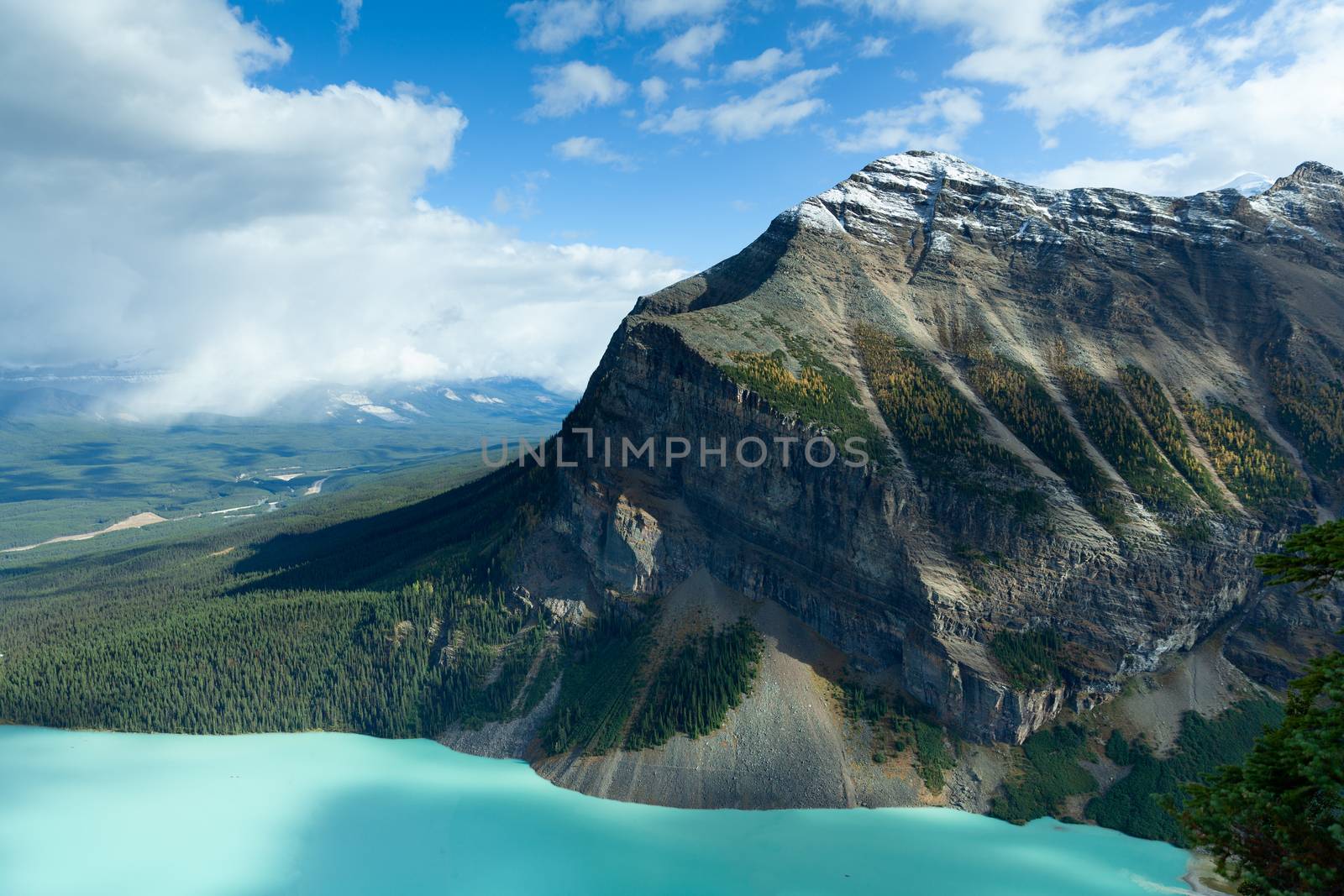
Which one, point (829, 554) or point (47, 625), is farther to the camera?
point (47, 625)

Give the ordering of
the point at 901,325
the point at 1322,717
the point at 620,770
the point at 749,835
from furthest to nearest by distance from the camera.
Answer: the point at 901,325, the point at 620,770, the point at 749,835, the point at 1322,717

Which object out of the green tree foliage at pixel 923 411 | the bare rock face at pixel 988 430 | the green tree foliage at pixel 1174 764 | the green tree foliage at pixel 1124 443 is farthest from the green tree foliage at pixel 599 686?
the green tree foliage at pixel 1124 443

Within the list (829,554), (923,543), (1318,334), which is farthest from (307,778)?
(1318,334)

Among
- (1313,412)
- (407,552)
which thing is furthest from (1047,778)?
(407,552)

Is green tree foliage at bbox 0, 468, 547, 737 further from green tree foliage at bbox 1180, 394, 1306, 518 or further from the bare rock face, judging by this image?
green tree foliage at bbox 1180, 394, 1306, 518

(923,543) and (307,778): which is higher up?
(923,543)

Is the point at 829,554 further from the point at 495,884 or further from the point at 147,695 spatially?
the point at 147,695
